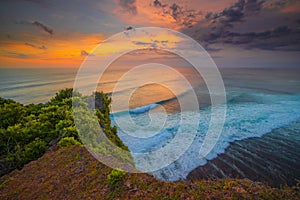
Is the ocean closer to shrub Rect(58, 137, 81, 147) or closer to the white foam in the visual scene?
the white foam

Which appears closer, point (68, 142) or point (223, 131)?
point (68, 142)

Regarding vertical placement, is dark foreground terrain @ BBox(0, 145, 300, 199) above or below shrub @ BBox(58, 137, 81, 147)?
below

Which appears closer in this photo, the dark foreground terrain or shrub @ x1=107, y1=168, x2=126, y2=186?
the dark foreground terrain

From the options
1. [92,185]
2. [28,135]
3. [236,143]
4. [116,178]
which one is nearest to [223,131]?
[236,143]

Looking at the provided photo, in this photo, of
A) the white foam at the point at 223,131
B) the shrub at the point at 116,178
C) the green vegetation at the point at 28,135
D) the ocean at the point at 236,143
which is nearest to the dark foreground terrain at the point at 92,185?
the shrub at the point at 116,178

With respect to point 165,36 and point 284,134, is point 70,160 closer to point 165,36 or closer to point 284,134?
point 165,36

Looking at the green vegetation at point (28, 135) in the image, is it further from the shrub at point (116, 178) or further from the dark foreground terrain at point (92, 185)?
the shrub at point (116, 178)

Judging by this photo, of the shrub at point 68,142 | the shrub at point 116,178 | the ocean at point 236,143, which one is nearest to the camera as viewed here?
the shrub at point 116,178

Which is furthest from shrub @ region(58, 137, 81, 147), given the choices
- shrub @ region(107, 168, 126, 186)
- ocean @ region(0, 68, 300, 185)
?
ocean @ region(0, 68, 300, 185)

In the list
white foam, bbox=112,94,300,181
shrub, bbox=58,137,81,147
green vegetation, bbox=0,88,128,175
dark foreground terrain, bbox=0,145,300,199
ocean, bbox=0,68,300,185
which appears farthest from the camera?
white foam, bbox=112,94,300,181

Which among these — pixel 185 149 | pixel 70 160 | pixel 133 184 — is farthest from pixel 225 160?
pixel 70 160

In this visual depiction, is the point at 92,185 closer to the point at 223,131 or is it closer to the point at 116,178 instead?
the point at 116,178

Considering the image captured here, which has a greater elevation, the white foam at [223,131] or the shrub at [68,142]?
the shrub at [68,142]

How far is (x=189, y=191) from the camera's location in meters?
4.25
